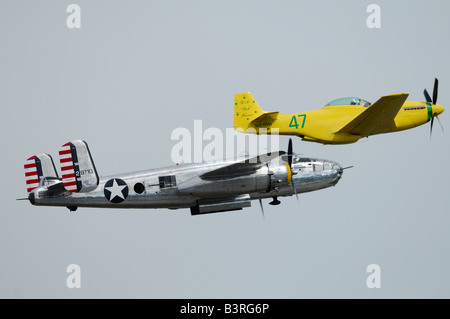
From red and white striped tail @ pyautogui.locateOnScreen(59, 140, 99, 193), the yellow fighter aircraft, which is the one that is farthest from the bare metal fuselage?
the yellow fighter aircraft

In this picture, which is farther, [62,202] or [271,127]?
[271,127]

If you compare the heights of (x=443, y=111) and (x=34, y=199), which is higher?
(x=443, y=111)

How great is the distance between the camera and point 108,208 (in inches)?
1906

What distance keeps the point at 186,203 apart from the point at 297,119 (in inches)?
318

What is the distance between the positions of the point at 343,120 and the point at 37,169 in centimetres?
1645

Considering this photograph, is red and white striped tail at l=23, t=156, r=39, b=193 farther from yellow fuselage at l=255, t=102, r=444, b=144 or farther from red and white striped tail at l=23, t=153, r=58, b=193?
yellow fuselage at l=255, t=102, r=444, b=144

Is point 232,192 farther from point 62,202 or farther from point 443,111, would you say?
point 443,111

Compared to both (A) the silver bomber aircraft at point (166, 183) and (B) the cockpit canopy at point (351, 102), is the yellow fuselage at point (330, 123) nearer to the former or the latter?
(B) the cockpit canopy at point (351, 102)

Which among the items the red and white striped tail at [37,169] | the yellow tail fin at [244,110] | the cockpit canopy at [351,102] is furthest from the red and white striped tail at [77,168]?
the cockpit canopy at [351,102]

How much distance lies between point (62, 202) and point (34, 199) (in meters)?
1.44

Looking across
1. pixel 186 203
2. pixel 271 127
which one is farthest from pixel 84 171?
pixel 271 127

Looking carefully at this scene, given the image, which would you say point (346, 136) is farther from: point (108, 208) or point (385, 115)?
point (108, 208)

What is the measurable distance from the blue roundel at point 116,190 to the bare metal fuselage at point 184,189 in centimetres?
10

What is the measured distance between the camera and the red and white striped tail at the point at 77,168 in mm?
46469
